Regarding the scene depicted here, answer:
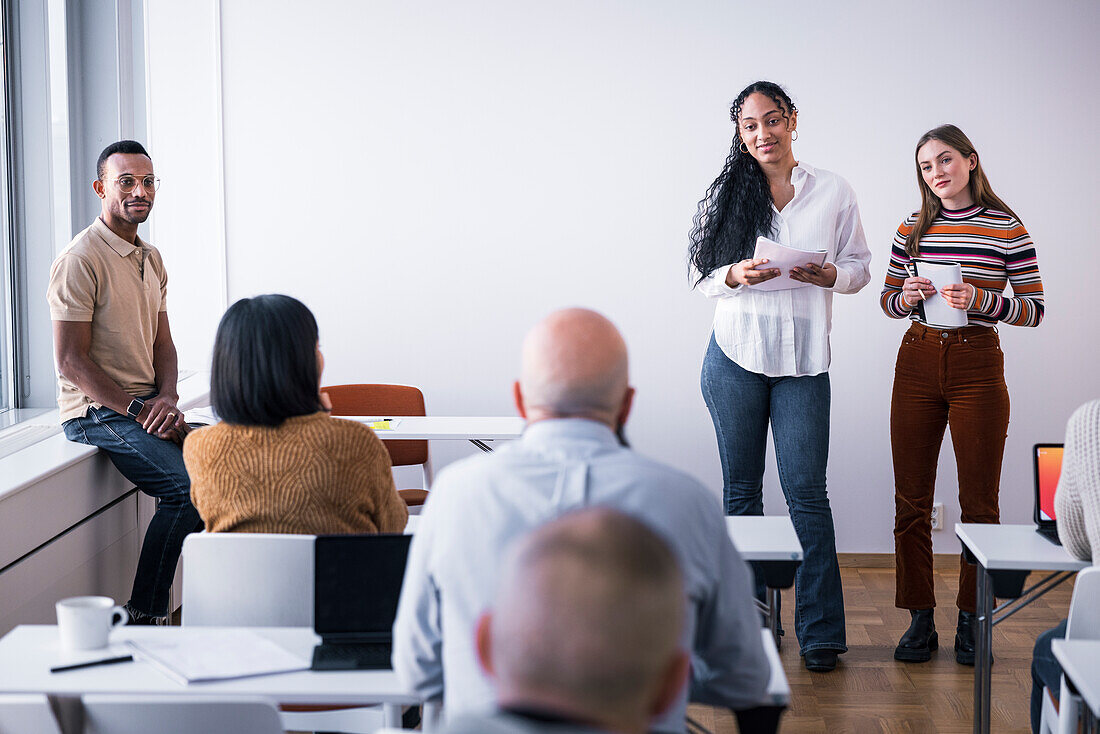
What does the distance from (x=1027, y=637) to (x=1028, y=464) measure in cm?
119

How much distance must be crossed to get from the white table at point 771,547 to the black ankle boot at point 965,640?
126 centimetres

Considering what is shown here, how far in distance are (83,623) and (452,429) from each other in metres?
2.04

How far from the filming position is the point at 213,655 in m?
1.85

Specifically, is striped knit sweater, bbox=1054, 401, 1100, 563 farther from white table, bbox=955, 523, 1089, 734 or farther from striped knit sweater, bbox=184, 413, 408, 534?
striped knit sweater, bbox=184, 413, 408, 534

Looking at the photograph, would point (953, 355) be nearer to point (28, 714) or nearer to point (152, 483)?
point (152, 483)

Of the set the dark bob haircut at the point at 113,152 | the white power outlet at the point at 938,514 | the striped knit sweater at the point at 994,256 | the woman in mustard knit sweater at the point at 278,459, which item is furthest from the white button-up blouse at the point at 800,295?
the dark bob haircut at the point at 113,152

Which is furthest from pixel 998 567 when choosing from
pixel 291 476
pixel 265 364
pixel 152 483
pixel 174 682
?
pixel 152 483

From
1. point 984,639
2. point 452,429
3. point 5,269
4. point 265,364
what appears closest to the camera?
point 265,364

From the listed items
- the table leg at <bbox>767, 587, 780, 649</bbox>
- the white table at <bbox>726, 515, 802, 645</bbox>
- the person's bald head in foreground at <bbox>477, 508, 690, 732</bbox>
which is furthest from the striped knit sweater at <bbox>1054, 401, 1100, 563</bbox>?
the person's bald head in foreground at <bbox>477, 508, 690, 732</bbox>

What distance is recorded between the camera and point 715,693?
163 centimetres

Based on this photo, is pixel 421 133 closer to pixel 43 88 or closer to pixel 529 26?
pixel 529 26

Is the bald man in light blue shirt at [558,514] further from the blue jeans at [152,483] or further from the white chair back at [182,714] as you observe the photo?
the blue jeans at [152,483]

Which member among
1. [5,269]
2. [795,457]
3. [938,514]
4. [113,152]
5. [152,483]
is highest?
[113,152]

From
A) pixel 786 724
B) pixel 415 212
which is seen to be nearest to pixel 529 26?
pixel 415 212
